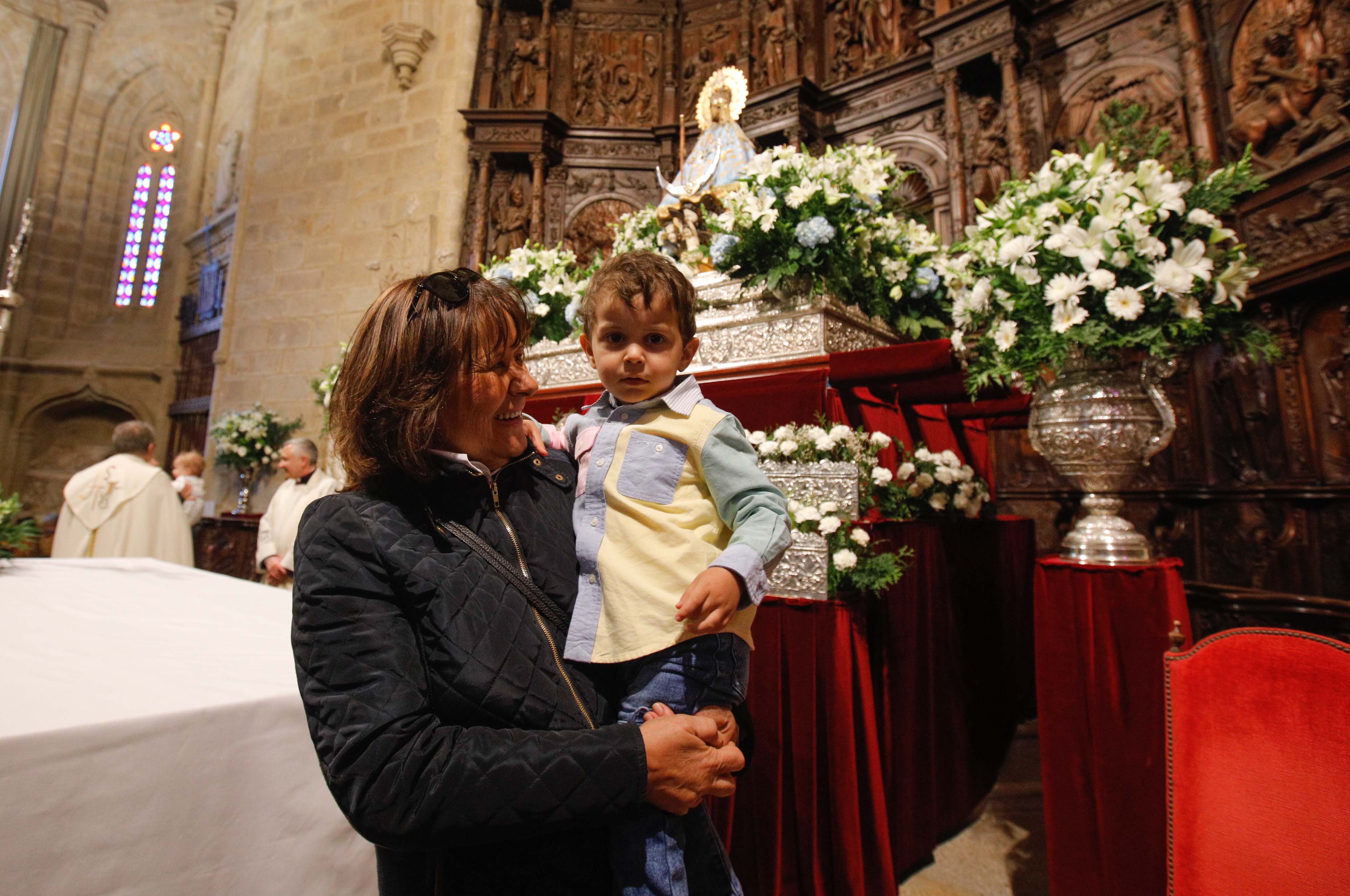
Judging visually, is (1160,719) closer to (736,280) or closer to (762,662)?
(762,662)

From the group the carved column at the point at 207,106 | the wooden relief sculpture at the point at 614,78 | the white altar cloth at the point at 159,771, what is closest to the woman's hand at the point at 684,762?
the white altar cloth at the point at 159,771

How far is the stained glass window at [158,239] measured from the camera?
1270 centimetres

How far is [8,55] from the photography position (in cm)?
1202

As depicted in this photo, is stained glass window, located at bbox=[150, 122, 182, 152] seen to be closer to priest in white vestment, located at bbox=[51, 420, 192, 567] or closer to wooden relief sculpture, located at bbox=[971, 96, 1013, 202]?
priest in white vestment, located at bbox=[51, 420, 192, 567]

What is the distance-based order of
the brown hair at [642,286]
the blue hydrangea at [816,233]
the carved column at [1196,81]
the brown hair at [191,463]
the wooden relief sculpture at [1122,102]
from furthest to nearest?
the brown hair at [191,463], the wooden relief sculpture at [1122,102], the carved column at [1196,81], the blue hydrangea at [816,233], the brown hair at [642,286]

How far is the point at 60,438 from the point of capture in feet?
39.1

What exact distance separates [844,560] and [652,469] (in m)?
1.06

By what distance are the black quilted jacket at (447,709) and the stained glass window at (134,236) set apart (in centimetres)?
1586

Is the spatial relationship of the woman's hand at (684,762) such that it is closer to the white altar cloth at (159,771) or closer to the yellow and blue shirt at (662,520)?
the yellow and blue shirt at (662,520)

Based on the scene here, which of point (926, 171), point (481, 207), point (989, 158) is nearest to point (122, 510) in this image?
point (481, 207)

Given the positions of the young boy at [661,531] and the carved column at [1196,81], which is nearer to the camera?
the young boy at [661,531]

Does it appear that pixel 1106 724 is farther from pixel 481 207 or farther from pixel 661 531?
pixel 481 207

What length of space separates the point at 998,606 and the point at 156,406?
14.4m

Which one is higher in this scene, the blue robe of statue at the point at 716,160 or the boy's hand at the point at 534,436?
the blue robe of statue at the point at 716,160
